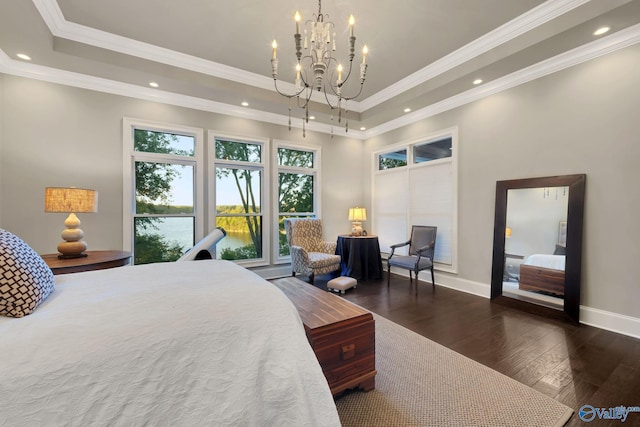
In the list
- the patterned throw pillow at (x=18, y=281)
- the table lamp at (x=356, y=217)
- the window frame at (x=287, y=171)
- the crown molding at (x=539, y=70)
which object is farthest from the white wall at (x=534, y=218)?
the patterned throw pillow at (x=18, y=281)

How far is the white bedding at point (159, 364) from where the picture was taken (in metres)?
0.75

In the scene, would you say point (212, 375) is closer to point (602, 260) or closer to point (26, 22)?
point (26, 22)

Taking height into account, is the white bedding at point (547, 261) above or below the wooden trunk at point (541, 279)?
above

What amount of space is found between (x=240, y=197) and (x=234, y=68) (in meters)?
1.91

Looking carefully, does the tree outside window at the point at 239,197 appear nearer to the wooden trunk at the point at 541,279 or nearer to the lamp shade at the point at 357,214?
the lamp shade at the point at 357,214

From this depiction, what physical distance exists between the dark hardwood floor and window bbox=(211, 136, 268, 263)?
1.99 meters

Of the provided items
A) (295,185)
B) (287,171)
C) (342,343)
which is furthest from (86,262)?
(295,185)

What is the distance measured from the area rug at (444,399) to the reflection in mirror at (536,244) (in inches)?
66.6

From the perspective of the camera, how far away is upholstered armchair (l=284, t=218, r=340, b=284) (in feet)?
13.6

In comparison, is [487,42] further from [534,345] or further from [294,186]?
[294,186]

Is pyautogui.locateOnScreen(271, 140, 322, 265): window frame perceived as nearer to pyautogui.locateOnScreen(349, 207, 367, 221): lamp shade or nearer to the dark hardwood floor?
pyautogui.locateOnScreen(349, 207, 367, 221): lamp shade

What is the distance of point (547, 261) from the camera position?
3.03 m

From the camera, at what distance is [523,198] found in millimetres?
3244

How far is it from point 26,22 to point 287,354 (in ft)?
11.5
